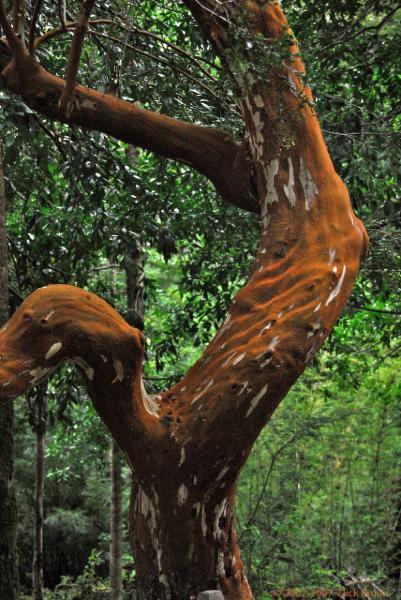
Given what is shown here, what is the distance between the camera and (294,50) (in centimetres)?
428

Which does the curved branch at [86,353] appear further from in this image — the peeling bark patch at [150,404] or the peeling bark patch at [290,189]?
the peeling bark patch at [290,189]

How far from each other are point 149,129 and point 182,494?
1.83 m

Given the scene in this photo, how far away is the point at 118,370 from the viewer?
11.6 feet

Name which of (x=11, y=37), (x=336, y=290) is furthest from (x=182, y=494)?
(x=11, y=37)

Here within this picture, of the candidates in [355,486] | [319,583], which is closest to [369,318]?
[355,486]

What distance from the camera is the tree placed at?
11.5 ft

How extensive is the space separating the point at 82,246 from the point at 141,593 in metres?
2.95

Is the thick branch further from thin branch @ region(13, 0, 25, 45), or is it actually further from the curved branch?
the curved branch

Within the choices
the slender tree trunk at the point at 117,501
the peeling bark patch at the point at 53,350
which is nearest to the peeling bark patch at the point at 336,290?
the peeling bark patch at the point at 53,350

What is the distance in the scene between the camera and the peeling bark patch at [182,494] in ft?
12.0

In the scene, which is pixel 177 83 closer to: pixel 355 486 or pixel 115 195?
pixel 115 195

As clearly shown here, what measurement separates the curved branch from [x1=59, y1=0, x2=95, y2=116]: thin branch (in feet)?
3.36

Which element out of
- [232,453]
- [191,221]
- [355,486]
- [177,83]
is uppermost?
[177,83]

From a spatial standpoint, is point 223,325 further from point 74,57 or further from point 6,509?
point 6,509
